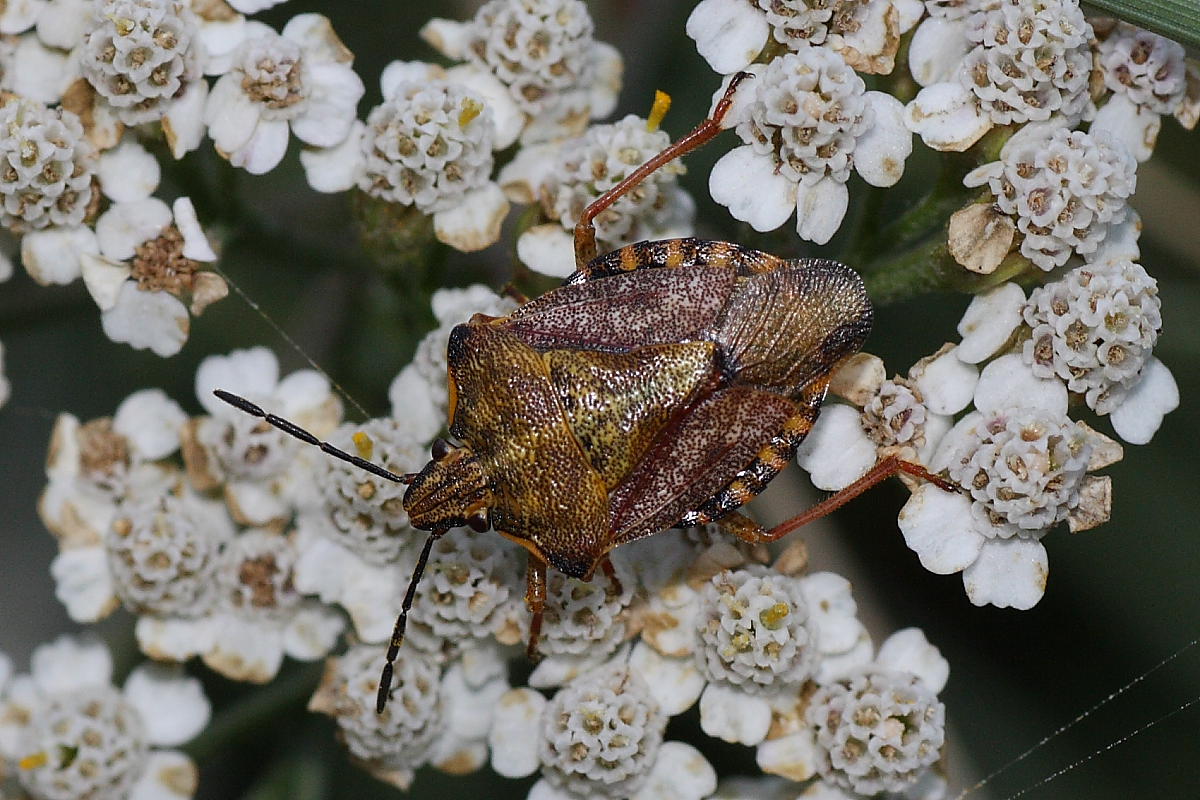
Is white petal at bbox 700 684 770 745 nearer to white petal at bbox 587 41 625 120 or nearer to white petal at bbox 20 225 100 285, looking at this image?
white petal at bbox 587 41 625 120

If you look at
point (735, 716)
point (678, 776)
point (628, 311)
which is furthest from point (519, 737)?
point (628, 311)

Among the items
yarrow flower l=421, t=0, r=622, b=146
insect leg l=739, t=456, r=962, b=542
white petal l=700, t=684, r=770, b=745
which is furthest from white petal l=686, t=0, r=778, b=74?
white petal l=700, t=684, r=770, b=745

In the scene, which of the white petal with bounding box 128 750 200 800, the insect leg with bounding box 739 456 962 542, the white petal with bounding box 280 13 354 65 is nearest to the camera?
the insect leg with bounding box 739 456 962 542

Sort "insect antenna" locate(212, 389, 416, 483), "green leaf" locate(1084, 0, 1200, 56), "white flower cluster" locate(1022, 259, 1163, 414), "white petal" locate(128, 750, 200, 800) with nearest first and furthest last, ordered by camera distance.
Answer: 1. "green leaf" locate(1084, 0, 1200, 56)
2. "white flower cluster" locate(1022, 259, 1163, 414)
3. "insect antenna" locate(212, 389, 416, 483)
4. "white petal" locate(128, 750, 200, 800)

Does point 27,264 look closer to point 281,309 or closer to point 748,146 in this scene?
point 281,309

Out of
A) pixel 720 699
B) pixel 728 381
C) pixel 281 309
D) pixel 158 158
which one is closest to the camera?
pixel 728 381

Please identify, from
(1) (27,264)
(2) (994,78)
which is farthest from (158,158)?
(2) (994,78)
